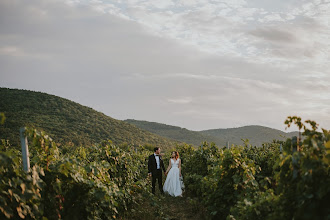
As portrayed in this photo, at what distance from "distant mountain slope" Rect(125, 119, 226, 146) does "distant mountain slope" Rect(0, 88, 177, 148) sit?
678 inches

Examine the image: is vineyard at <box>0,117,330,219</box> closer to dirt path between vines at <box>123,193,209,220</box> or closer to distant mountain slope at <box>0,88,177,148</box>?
dirt path between vines at <box>123,193,209,220</box>

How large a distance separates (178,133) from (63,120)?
36.5 metres

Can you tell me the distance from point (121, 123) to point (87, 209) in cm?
6105

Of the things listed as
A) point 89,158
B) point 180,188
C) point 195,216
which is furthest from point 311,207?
point 180,188

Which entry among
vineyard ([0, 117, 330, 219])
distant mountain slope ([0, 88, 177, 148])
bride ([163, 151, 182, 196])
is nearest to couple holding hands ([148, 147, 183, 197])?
bride ([163, 151, 182, 196])

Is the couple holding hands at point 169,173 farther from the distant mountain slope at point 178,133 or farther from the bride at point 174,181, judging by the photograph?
the distant mountain slope at point 178,133

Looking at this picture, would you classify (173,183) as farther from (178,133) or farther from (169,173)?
(178,133)

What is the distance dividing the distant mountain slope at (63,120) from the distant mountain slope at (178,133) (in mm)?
17229

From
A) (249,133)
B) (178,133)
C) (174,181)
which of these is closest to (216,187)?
(174,181)

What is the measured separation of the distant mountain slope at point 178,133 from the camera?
255 feet

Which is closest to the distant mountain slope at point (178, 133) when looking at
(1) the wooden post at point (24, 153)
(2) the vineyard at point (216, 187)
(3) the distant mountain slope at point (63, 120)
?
(3) the distant mountain slope at point (63, 120)

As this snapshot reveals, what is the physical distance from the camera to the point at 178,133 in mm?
83062

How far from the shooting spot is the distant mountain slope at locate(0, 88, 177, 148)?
45.3 metres

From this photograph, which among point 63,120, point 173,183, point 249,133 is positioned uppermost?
point 249,133
